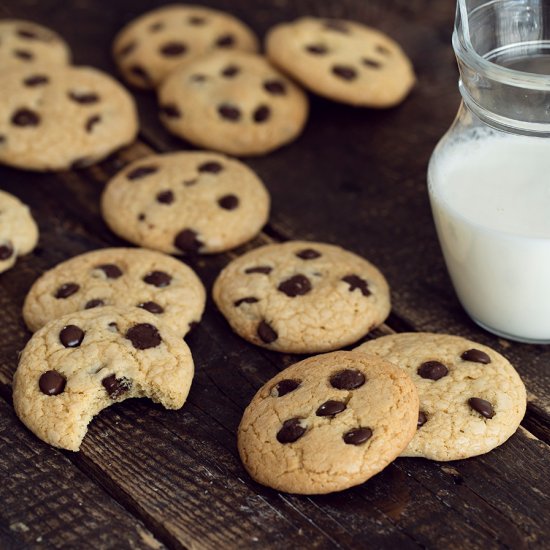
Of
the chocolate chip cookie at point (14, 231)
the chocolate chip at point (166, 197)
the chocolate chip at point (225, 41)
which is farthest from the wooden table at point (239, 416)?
the chocolate chip at point (225, 41)

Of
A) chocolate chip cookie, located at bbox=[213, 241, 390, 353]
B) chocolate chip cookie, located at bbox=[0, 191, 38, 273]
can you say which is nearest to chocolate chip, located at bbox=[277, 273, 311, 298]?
chocolate chip cookie, located at bbox=[213, 241, 390, 353]

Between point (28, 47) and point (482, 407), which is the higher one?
point (28, 47)

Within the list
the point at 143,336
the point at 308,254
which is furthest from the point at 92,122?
the point at 143,336

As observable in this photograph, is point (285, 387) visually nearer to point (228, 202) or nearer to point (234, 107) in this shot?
point (228, 202)

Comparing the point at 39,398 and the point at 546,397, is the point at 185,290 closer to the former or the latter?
the point at 39,398

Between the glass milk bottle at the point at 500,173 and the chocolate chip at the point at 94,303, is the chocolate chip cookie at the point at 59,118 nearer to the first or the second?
the chocolate chip at the point at 94,303

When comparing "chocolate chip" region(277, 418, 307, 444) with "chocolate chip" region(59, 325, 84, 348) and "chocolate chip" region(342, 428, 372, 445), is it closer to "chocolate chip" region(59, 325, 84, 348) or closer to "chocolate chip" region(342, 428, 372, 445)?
"chocolate chip" region(342, 428, 372, 445)

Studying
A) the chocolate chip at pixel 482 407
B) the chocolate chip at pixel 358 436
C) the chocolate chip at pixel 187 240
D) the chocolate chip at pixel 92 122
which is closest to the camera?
the chocolate chip at pixel 358 436
